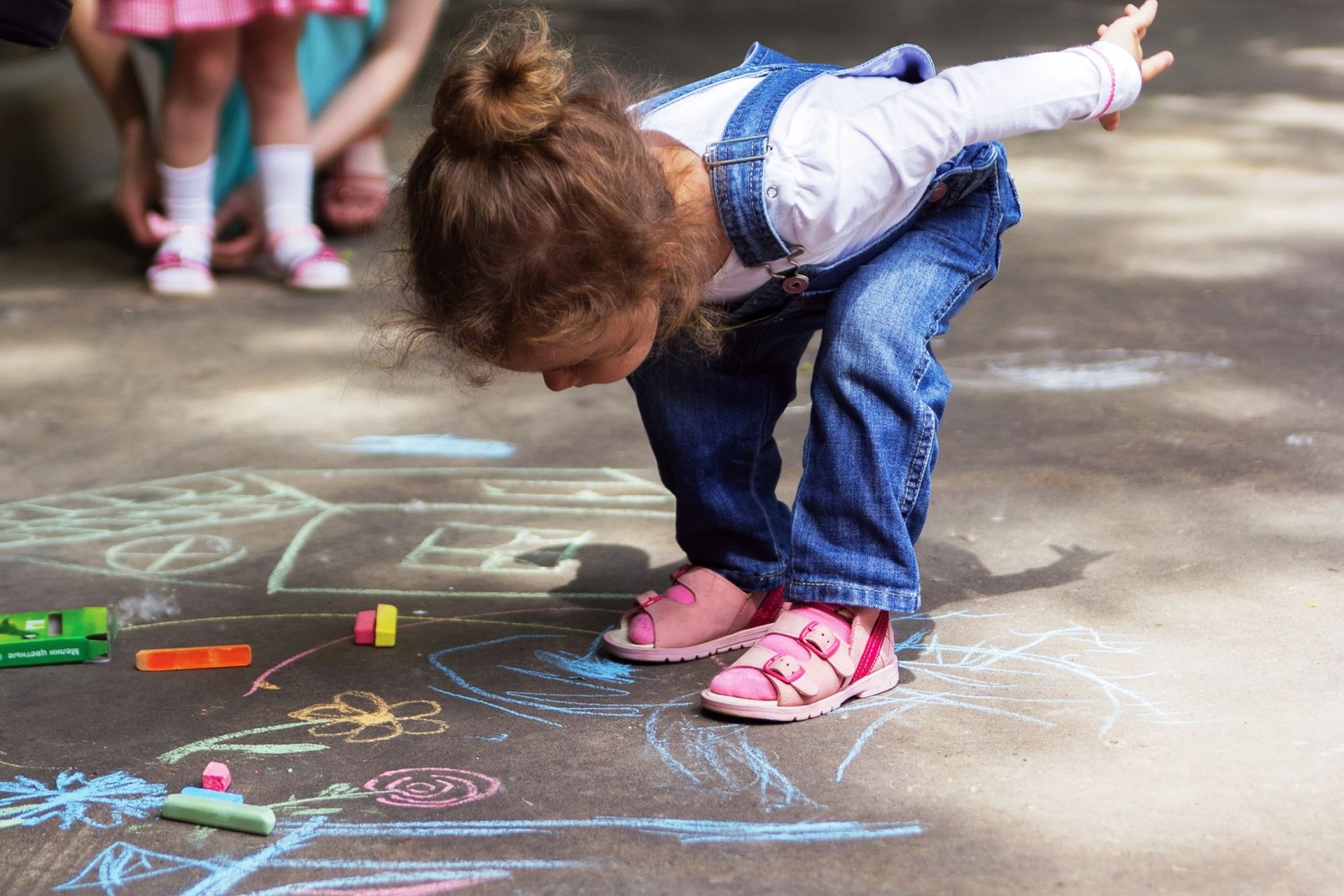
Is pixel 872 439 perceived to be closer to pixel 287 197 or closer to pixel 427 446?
pixel 427 446

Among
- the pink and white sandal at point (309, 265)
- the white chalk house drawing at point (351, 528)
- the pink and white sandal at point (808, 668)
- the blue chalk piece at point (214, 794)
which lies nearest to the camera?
the blue chalk piece at point (214, 794)

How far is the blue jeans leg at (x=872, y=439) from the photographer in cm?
179

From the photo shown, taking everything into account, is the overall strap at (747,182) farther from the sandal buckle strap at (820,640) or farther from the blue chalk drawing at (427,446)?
the blue chalk drawing at (427,446)

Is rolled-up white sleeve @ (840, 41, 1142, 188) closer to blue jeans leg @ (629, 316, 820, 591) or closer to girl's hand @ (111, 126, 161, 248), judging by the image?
blue jeans leg @ (629, 316, 820, 591)

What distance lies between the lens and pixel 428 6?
4.39m

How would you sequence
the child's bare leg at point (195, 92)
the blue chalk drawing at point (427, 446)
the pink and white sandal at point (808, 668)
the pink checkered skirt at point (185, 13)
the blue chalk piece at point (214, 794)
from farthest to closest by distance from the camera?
1. the child's bare leg at point (195, 92)
2. the pink checkered skirt at point (185, 13)
3. the blue chalk drawing at point (427, 446)
4. the pink and white sandal at point (808, 668)
5. the blue chalk piece at point (214, 794)

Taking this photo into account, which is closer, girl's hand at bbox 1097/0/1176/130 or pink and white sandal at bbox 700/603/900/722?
pink and white sandal at bbox 700/603/900/722

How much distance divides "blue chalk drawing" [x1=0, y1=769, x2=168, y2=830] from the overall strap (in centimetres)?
91

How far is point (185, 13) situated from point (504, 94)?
94.6 inches

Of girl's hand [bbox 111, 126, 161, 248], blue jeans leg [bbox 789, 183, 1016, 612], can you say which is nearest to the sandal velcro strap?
Answer: blue jeans leg [bbox 789, 183, 1016, 612]

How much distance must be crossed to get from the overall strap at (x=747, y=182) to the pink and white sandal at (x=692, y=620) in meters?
0.47

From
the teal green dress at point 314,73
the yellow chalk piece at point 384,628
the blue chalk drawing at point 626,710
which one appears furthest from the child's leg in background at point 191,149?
the blue chalk drawing at point 626,710

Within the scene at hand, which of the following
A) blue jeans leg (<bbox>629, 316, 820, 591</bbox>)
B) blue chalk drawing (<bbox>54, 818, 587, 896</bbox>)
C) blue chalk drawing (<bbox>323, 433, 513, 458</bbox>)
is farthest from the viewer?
blue chalk drawing (<bbox>323, 433, 513, 458</bbox>)

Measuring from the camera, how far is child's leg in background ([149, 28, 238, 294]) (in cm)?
379
